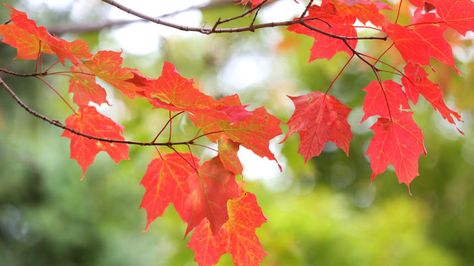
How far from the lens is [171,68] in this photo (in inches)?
29.8

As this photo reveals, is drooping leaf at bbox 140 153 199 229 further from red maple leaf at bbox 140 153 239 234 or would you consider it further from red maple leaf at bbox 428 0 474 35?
red maple leaf at bbox 428 0 474 35

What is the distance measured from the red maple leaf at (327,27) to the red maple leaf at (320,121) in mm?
77

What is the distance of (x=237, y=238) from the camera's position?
869 millimetres

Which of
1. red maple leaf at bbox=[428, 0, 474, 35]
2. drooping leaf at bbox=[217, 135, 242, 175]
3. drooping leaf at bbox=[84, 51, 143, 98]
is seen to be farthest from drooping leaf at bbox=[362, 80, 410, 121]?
drooping leaf at bbox=[84, 51, 143, 98]

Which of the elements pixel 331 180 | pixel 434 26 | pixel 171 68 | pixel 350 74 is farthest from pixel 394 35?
pixel 331 180

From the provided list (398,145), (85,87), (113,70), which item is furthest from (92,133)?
(398,145)

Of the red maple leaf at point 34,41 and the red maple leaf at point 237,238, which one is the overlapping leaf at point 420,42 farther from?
the red maple leaf at point 34,41

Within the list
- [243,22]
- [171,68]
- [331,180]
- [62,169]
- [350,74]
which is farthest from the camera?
[331,180]

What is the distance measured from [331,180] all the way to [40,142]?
3.48 metres

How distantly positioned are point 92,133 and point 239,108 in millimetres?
294

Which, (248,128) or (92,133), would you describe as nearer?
(248,128)

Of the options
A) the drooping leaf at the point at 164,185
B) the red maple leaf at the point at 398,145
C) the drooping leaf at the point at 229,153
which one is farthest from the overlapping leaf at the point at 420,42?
the drooping leaf at the point at 164,185

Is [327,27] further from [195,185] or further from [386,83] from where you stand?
[195,185]

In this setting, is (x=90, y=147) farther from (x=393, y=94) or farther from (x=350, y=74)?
(x=350, y=74)
